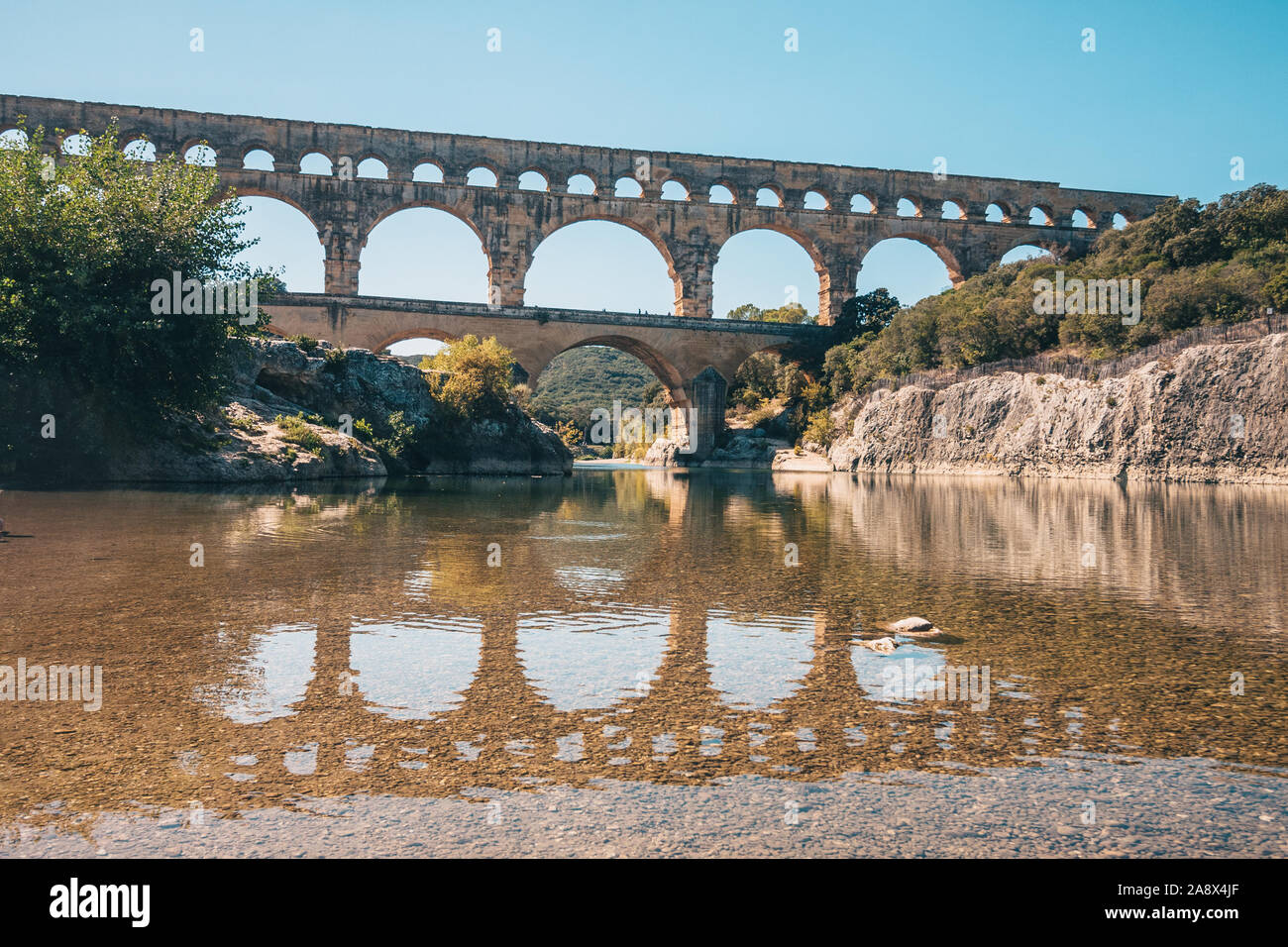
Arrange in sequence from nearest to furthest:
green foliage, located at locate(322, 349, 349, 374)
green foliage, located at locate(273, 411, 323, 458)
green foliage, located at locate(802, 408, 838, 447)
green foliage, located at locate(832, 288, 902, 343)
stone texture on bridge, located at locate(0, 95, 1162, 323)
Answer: green foliage, located at locate(273, 411, 323, 458)
green foliage, located at locate(322, 349, 349, 374)
stone texture on bridge, located at locate(0, 95, 1162, 323)
green foliage, located at locate(802, 408, 838, 447)
green foliage, located at locate(832, 288, 902, 343)

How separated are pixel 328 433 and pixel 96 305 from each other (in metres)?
7.45

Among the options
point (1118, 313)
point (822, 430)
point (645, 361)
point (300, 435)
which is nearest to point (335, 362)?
point (300, 435)

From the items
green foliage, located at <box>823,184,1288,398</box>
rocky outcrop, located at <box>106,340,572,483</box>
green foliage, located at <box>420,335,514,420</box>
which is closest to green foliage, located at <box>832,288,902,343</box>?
green foliage, located at <box>823,184,1288,398</box>

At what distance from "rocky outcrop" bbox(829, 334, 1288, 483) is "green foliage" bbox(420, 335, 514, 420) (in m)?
19.4

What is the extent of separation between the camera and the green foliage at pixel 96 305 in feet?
55.9

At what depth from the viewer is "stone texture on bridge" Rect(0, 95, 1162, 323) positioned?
147 ft

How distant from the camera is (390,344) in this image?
43.5 m

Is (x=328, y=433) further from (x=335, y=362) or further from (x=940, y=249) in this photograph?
(x=940, y=249)

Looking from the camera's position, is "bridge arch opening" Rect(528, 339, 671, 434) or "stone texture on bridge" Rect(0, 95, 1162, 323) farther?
"bridge arch opening" Rect(528, 339, 671, 434)

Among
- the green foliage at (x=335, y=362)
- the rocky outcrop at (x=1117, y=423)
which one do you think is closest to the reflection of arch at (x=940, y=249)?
the rocky outcrop at (x=1117, y=423)

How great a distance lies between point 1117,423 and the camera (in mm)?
31766

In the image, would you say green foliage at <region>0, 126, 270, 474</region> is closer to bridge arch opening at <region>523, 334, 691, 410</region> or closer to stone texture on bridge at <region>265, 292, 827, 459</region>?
stone texture on bridge at <region>265, 292, 827, 459</region>

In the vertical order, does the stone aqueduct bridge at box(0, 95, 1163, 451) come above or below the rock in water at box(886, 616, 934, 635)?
above
